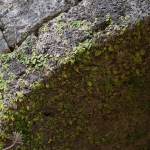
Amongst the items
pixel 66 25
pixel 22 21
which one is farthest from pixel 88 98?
pixel 22 21

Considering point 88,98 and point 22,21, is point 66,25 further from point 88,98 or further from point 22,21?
point 88,98

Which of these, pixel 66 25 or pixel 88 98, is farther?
pixel 88 98

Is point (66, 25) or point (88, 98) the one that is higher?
point (66, 25)

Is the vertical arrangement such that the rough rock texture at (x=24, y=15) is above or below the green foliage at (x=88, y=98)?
above

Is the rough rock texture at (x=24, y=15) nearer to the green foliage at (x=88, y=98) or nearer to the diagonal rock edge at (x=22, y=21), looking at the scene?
the diagonal rock edge at (x=22, y=21)

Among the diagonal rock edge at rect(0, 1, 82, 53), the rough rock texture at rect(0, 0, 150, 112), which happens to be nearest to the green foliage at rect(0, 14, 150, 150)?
the rough rock texture at rect(0, 0, 150, 112)

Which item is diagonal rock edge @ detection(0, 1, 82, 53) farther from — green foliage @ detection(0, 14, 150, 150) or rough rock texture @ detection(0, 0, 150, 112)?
green foliage @ detection(0, 14, 150, 150)

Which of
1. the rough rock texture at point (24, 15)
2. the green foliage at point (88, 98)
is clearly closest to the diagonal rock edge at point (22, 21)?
the rough rock texture at point (24, 15)

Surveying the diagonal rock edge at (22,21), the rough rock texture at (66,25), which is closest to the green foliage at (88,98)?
the rough rock texture at (66,25)

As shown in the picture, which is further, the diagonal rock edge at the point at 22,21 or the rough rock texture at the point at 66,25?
the diagonal rock edge at the point at 22,21
